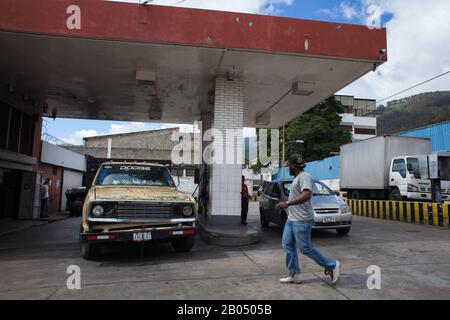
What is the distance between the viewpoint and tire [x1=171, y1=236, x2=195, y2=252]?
23.8ft

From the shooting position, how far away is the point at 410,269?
579cm

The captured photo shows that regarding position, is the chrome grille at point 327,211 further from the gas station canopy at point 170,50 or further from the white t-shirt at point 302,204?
the white t-shirt at point 302,204

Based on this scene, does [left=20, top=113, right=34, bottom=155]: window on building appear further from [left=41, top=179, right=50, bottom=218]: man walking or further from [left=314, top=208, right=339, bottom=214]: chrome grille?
[left=314, top=208, right=339, bottom=214]: chrome grille

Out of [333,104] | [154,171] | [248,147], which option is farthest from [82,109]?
[248,147]

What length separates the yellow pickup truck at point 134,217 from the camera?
6223 mm

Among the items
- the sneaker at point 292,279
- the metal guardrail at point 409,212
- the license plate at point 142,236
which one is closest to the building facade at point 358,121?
the metal guardrail at point 409,212

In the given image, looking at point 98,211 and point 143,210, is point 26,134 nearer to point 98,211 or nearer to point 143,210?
point 98,211

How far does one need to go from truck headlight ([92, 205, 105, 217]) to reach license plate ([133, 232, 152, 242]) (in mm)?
695

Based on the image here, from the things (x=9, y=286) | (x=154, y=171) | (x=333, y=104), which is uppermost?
(x=333, y=104)

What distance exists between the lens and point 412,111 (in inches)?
2692

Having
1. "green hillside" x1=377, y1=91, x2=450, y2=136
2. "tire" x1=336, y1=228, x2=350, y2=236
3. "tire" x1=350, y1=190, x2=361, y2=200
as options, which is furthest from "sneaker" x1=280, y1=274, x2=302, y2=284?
"green hillside" x1=377, y1=91, x2=450, y2=136

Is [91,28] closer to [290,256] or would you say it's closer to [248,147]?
[290,256]
